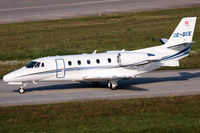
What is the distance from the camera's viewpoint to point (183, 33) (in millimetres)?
32031

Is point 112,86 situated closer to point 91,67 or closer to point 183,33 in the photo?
point 91,67

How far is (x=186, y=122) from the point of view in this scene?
2230 centimetres

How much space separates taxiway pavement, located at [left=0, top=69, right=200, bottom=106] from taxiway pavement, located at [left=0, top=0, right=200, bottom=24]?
98.6 ft

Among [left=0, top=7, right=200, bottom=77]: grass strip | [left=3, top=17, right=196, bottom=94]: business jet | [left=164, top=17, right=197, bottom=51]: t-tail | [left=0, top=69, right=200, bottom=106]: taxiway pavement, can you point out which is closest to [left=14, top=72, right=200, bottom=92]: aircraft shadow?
[left=0, top=69, right=200, bottom=106]: taxiway pavement

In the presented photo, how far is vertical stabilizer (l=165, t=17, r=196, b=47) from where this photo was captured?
31.9 m

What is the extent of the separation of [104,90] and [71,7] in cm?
3932

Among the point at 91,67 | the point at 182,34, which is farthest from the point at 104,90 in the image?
the point at 182,34

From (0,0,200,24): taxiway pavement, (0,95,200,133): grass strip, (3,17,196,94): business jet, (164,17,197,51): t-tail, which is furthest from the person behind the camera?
(0,0,200,24): taxiway pavement

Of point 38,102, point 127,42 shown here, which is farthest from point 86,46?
point 38,102

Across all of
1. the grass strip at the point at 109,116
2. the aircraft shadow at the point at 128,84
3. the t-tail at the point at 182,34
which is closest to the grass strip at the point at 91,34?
the aircraft shadow at the point at 128,84

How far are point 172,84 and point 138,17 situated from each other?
28.8 meters

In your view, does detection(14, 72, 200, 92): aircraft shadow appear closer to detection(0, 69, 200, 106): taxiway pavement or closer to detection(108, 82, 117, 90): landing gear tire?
detection(0, 69, 200, 106): taxiway pavement

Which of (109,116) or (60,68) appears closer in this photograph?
(109,116)

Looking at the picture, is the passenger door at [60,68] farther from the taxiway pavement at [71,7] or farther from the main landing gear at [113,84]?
the taxiway pavement at [71,7]
